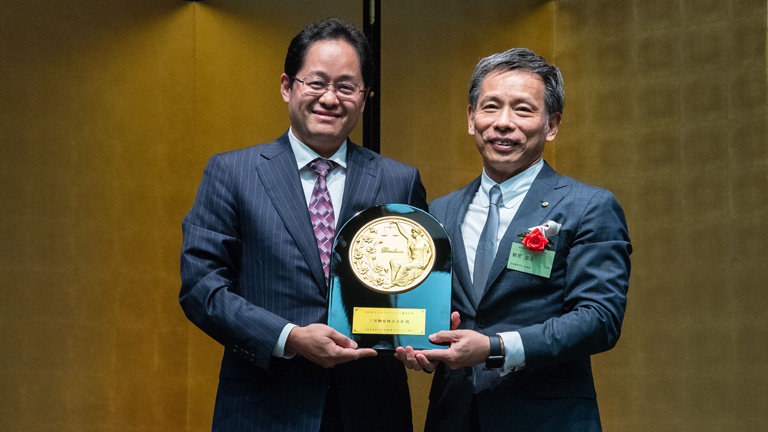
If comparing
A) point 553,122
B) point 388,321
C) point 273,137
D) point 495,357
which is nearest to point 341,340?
point 388,321

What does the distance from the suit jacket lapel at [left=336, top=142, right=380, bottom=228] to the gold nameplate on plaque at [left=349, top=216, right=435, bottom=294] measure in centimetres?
10

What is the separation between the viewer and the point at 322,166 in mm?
2484

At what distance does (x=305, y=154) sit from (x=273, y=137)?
178 centimetres

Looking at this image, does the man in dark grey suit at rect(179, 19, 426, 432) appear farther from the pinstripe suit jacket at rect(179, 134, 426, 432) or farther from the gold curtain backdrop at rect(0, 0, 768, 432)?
the gold curtain backdrop at rect(0, 0, 768, 432)

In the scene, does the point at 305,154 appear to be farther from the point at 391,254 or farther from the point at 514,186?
the point at 514,186

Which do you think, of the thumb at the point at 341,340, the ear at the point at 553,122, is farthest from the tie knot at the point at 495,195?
the thumb at the point at 341,340

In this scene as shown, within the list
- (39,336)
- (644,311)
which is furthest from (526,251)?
(39,336)

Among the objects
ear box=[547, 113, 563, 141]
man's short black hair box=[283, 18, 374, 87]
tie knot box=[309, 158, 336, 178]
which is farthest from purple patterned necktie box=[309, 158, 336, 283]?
ear box=[547, 113, 563, 141]

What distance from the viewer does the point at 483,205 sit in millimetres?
2555

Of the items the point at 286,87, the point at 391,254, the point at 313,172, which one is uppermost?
the point at 286,87

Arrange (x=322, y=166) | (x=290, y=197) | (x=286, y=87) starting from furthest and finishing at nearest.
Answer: (x=286, y=87)
(x=322, y=166)
(x=290, y=197)

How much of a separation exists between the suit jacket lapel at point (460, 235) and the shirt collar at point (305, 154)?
12.5 inches

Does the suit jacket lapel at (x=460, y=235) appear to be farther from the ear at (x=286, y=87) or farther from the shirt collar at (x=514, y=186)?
the ear at (x=286, y=87)

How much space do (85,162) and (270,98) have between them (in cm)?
85
